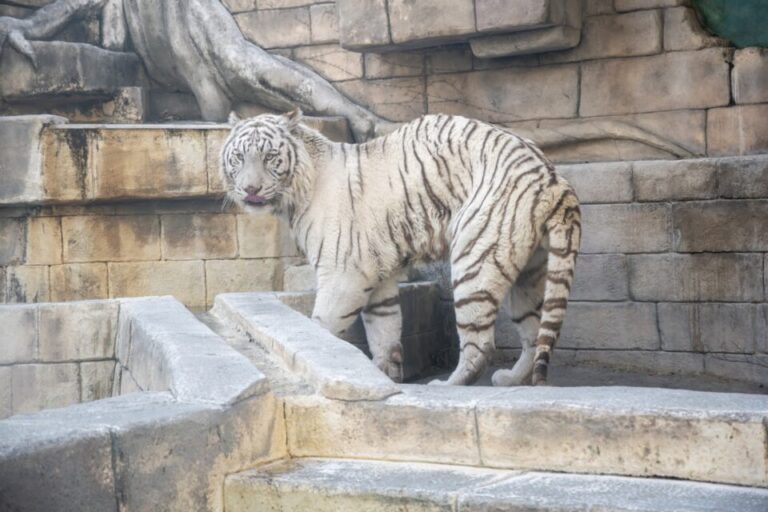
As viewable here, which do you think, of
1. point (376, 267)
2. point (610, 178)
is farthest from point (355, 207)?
point (610, 178)

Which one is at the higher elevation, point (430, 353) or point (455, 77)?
point (455, 77)

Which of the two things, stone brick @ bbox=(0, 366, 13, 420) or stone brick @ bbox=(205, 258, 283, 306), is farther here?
stone brick @ bbox=(205, 258, 283, 306)

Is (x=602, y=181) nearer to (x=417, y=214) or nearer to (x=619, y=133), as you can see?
(x=619, y=133)

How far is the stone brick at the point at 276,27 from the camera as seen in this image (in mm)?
9750

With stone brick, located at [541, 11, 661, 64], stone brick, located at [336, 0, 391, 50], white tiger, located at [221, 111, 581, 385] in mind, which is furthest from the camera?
stone brick, located at [336, 0, 391, 50]

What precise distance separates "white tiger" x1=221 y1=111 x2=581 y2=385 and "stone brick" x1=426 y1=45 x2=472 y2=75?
2.04 metres

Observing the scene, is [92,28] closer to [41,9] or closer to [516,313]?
[41,9]

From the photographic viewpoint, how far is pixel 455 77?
897 centimetres

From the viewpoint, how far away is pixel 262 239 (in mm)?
9062

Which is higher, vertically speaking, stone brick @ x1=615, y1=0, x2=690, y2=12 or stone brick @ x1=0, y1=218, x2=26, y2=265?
stone brick @ x1=615, y1=0, x2=690, y2=12

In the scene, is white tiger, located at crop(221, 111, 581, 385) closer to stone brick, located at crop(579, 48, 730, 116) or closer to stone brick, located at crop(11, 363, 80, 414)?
stone brick, located at crop(11, 363, 80, 414)

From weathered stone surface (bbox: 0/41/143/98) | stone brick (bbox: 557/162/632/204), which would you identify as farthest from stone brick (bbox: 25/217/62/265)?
stone brick (bbox: 557/162/632/204)

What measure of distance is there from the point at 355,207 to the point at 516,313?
1114 millimetres

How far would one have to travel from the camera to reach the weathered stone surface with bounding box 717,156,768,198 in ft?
24.7
